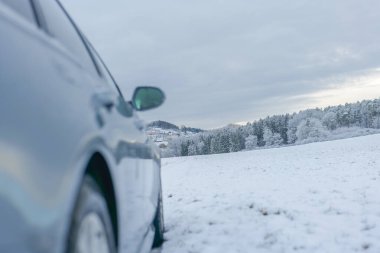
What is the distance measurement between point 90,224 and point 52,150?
382 millimetres

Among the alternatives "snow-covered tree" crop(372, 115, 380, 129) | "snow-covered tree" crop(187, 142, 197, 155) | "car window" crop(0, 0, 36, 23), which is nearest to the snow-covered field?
"car window" crop(0, 0, 36, 23)

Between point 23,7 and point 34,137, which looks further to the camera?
point 23,7

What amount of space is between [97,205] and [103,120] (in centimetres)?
45

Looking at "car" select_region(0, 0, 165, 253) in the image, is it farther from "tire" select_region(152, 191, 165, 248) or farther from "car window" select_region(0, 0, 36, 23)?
"tire" select_region(152, 191, 165, 248)

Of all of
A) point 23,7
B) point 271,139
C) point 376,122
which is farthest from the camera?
point 376,122

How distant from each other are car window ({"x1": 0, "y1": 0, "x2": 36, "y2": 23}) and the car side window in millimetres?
156


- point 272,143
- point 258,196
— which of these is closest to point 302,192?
point 258,196

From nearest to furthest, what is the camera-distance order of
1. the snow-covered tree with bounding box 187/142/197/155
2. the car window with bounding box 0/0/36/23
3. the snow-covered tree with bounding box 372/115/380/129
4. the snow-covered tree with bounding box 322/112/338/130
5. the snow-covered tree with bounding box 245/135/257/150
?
the car window with bounding box 0/0/36/23, the snow-covered tree with bounding box 245/135/257/150, the snow-covered tree with bounding box 187/142/197/155, the snow-covered tree with bounding box 322/112/338/130, the snow-covered tree with bounding box 372/115/380/129

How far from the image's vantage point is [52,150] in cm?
132

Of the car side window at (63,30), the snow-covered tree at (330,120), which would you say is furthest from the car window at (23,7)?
the snow-covered tree at (330,120)

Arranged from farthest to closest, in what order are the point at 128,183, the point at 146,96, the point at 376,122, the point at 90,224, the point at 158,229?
the point at 376,122 → the point at 158,229 → the point at 146,96 → the point at 128,183 → the point at 90,224

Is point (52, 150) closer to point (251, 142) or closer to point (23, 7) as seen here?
point (23, 7)

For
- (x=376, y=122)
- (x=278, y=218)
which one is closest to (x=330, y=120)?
(x=376, y=122)

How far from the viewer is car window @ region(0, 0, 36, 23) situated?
160 cm
